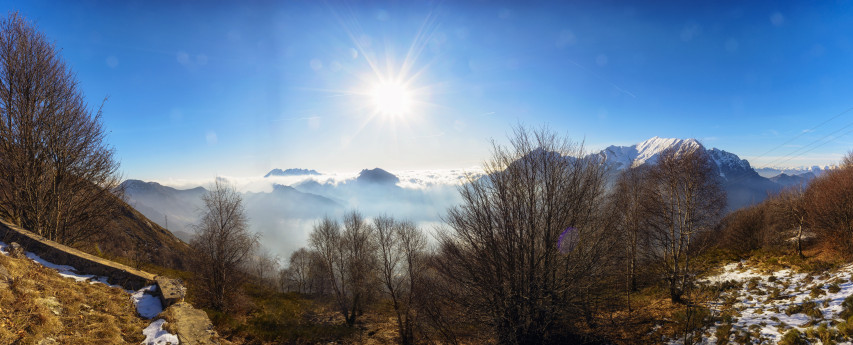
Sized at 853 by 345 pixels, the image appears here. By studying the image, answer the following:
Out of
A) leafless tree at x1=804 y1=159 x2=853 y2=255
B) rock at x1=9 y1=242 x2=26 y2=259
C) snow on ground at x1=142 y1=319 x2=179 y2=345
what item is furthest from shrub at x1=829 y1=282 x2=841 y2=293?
rock at x1=9 y1=242 x2=26 y2=259

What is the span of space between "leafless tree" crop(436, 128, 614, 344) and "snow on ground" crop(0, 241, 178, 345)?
7.40m

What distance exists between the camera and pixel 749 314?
1163cm

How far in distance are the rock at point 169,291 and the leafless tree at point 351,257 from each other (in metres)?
17.7

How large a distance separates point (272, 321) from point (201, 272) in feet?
19.7

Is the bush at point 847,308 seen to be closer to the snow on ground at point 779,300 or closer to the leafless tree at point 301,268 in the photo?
the snow on ground at point 779,300

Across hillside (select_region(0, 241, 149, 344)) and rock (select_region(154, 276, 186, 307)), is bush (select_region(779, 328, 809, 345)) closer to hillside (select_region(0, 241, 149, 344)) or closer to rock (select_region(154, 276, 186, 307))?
hillside (select_region(0, 241, 149, 344))

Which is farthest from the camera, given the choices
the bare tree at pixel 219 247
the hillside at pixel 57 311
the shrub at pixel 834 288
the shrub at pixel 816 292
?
the bare tree at pixel 219 247

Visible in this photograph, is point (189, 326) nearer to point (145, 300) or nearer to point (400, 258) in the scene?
point (145, 300)

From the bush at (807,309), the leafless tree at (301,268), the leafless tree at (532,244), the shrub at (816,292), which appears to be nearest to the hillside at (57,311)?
the leafless tree at (532,244)

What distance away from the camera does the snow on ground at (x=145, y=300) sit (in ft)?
21.5

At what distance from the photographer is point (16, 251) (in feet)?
27.3

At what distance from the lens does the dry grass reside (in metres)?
4.92

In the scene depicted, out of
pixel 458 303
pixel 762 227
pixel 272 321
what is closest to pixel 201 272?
pixel 272 321

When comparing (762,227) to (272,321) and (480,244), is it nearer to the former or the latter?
(480,244)
